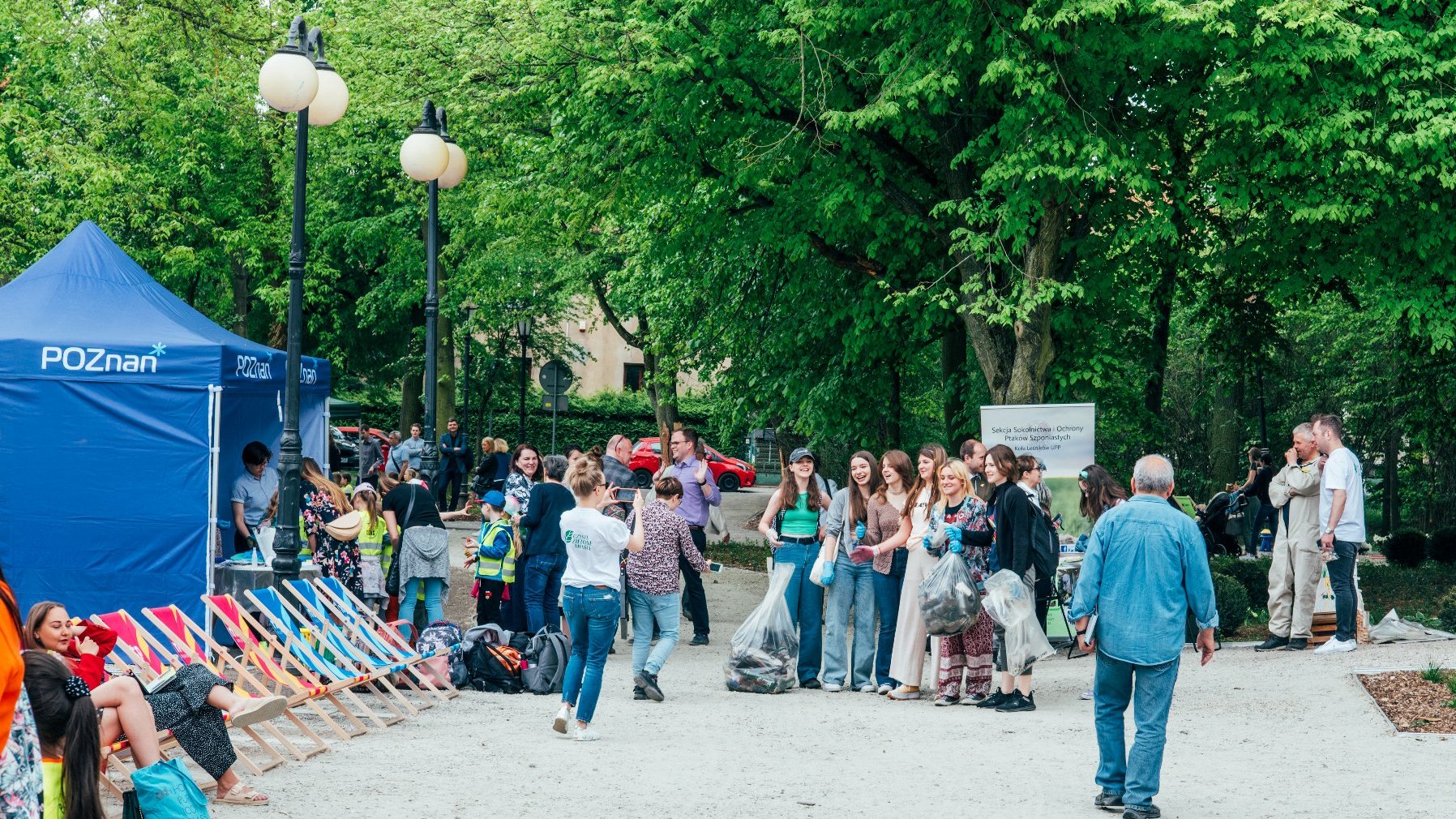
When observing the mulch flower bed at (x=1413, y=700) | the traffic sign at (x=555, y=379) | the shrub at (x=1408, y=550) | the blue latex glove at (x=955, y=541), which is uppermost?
the traffic sign at (x=555, y=379)

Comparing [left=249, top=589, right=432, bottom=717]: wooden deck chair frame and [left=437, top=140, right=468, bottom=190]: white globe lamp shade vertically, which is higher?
[left=437, top=140, right=468, bottom=190]: white globe lamp shade

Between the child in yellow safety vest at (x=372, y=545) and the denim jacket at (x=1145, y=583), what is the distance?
6562 millimetres

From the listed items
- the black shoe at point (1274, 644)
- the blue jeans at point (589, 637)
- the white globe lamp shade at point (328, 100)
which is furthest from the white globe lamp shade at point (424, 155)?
the black shoe at point (1274, 644)

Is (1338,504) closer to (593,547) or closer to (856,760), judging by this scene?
(856,760)

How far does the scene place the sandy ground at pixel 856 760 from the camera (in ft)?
23.9

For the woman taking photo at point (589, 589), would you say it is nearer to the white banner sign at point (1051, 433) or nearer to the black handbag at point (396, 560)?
the black handbag at point (396, 560)


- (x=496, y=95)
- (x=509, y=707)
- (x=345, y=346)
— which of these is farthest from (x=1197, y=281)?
(x=345, y=346)

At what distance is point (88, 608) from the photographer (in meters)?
12.6

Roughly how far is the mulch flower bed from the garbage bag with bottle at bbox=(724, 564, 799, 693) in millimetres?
4118

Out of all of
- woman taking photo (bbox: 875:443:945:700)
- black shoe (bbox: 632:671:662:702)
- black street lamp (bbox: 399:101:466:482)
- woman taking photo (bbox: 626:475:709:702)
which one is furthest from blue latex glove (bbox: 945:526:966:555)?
black street lamp (bbox: 399:101:466:482)

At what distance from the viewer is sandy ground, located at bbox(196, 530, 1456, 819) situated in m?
7.29

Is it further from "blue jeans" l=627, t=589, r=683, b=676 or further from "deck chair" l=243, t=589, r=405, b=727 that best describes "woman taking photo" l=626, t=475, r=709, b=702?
"deck chair" l=243, t=589, r=405, b=727

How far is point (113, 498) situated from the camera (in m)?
12.4

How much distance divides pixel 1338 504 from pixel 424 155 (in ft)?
27.3
